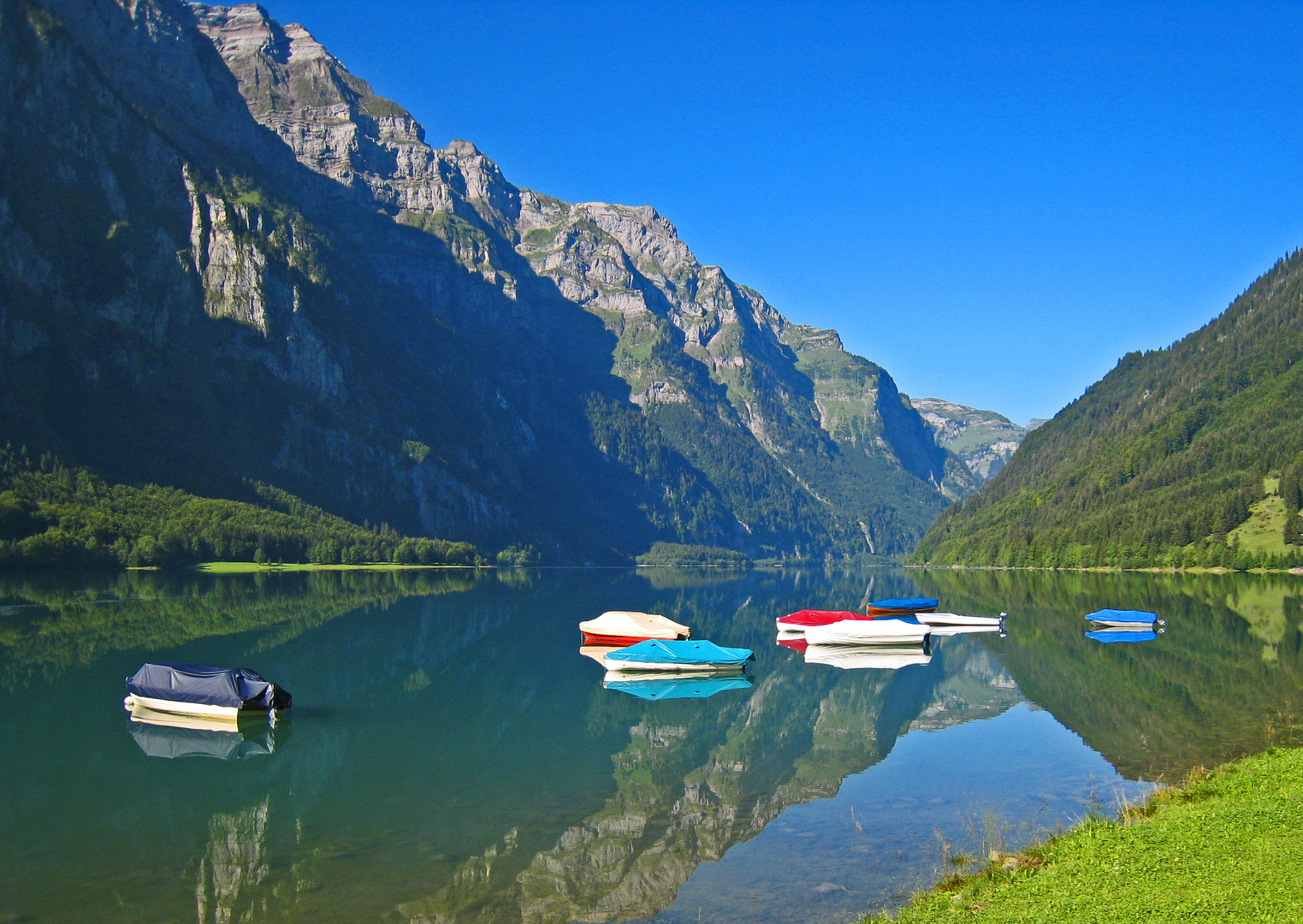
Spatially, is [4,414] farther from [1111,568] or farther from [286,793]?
[1111,568]

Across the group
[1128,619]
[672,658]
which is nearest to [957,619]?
[1128,619]

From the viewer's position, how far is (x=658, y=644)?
52312 millimetres

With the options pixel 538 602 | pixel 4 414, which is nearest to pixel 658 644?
pixel 538 602

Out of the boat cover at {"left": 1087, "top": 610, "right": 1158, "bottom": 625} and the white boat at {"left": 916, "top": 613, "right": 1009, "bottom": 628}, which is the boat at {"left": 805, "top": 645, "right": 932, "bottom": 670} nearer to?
the white boat at {"left": 916, "top": 613, "right": 1009, "bottom": 628}

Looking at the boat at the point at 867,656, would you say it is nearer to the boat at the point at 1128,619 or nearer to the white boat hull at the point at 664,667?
the white boat hull at the point at 664,667

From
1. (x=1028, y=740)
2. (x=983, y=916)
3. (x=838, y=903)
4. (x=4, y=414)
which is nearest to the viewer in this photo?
(x=983, y=916)

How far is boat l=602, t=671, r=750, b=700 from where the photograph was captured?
149 feet

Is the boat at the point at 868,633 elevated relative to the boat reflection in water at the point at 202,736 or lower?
elevated

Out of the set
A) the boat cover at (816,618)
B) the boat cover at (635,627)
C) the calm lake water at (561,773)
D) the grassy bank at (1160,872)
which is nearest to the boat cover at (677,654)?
the calm lake water at (561,773)

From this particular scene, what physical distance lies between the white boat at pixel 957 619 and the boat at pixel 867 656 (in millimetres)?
14343

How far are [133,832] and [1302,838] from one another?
2541cm

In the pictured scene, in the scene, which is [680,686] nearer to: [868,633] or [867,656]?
[867,656]

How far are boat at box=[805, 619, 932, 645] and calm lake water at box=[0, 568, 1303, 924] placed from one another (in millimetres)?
2734

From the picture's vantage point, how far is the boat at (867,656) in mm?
57812
